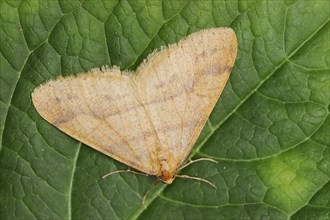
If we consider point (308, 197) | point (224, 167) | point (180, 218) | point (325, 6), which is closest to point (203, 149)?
point (224, 167)

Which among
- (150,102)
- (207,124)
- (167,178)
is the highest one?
(150,102)

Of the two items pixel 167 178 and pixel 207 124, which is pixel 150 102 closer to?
pixel 207 124

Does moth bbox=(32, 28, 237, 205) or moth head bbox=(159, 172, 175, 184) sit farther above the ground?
moth bbox=(32, 28, 237, 205)

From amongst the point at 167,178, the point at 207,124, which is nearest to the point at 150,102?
the point at 207,124

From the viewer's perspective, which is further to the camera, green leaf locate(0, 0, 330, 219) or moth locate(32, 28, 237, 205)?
moth locate(32, 28, 237, 205)

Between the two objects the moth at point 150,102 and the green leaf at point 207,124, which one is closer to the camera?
the green leaf at point 207,124
